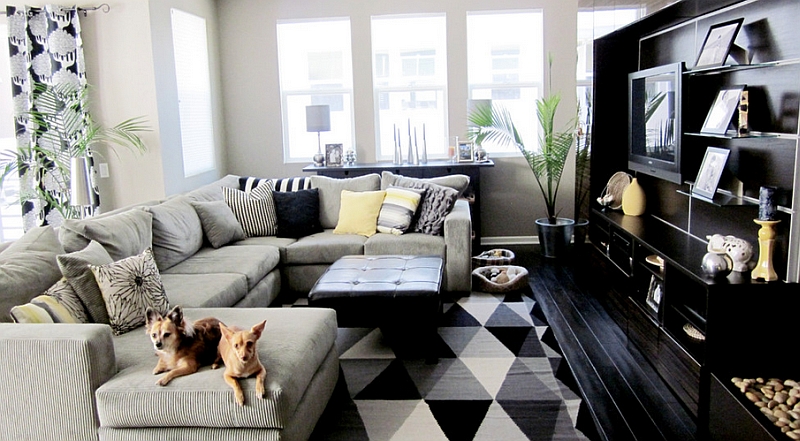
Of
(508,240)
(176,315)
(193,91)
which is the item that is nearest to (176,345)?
(176,315)

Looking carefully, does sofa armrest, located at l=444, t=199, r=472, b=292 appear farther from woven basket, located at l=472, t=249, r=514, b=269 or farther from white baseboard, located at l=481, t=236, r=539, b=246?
white baseboard, located at l=481, t=236, r=539, b=246

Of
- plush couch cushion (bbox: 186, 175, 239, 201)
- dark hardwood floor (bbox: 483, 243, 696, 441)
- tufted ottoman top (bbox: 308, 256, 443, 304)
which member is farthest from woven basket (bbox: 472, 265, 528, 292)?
plush couch cushion (bbox: 186, 175, 239, 201)

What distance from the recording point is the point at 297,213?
506 centimetres

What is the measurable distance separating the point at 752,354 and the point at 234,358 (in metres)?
2.05

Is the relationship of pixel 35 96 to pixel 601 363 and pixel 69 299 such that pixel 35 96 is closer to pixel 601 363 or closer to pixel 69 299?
pixel 69 299

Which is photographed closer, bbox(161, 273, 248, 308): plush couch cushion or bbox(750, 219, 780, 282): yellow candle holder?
bbox(750, 219, 780, 282): yellow candle holder

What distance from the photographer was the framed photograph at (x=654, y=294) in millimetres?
3434

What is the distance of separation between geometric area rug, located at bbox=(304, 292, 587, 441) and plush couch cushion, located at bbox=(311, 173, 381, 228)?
1405 millimetres

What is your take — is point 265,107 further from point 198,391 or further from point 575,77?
point 198,391

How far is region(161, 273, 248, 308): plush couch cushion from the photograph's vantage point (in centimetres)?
337

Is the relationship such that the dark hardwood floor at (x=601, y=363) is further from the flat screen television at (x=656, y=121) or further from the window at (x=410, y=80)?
the window at (x=410, y=80)

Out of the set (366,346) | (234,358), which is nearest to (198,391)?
(234,358)

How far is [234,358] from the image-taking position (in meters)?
2.30

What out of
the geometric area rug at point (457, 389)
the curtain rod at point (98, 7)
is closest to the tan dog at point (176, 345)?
the geometric area rug at point (457, 389)
